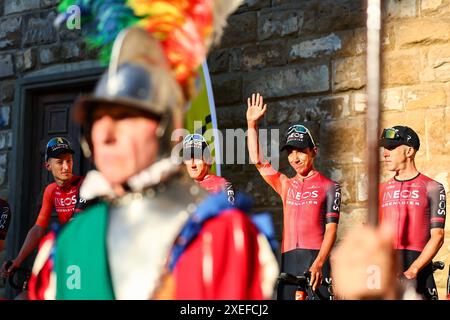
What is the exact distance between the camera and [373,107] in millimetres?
2004

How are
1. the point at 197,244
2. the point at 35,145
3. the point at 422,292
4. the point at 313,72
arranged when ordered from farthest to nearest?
the point at 35,145 < the point at 313,72 < the point at 422,292 < the point at 197,244

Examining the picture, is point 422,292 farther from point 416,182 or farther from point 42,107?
point 42,107

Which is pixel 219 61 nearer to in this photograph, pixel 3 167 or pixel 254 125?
pixel 254 125

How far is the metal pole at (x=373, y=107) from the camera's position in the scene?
6.41 ft

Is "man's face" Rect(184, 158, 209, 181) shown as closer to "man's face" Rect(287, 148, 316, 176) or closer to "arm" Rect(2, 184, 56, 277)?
"man's face" Rect(287, 148, 316, 176)

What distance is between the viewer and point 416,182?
18.1ft

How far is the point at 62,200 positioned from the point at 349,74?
2465 mm

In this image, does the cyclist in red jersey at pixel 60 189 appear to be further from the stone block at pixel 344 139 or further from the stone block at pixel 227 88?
the stone block at pixel 344 139

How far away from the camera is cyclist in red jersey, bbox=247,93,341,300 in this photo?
222 inches

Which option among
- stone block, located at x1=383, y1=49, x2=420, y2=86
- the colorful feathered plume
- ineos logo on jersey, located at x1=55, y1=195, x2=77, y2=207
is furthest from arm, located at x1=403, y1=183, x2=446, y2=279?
the colorful feathered plume

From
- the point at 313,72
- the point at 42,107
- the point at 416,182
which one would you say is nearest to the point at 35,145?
the point at 42,107

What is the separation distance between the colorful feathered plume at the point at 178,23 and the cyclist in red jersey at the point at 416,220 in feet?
10.1

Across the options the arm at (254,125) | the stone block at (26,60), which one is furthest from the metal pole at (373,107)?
the stone block at (26,60)
